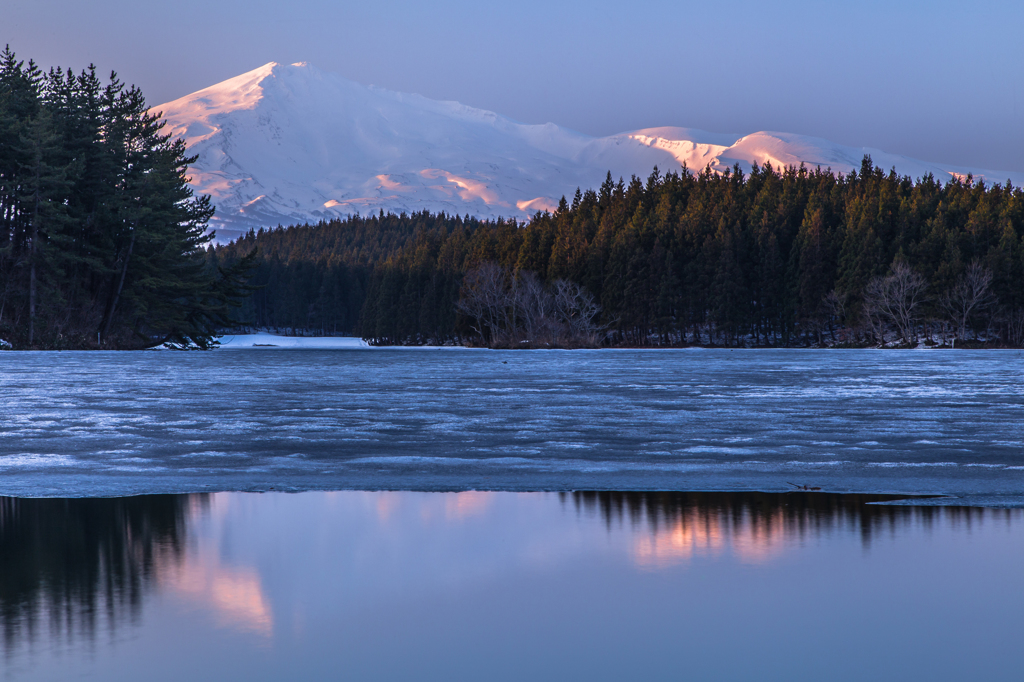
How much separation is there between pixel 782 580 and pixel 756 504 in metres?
2.62

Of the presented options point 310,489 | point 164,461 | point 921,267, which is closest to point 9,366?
point 164,461

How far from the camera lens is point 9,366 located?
117 feet

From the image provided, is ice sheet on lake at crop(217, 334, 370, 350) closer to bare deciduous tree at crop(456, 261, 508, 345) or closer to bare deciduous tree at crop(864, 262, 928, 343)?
bare deciduous tree at crop(456, 261, 508, 345)

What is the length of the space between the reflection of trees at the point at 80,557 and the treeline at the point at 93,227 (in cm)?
5323

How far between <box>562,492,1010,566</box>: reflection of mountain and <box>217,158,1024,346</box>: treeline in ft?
295

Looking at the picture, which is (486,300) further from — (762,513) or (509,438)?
(762,513)

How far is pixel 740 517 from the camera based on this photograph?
26.3 feet

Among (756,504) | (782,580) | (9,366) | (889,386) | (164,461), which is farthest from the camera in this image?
(9,366)

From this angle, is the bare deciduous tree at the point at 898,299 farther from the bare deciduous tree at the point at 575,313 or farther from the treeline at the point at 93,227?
the treeline at the point at 93,227

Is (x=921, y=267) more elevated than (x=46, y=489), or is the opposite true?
(x=921, y=267)

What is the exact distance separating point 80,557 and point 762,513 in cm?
524

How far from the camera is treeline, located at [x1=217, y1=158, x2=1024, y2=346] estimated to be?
9531 cm

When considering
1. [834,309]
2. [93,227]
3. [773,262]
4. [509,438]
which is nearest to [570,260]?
[773,262]

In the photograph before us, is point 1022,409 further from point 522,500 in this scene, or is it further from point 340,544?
point 340,544
